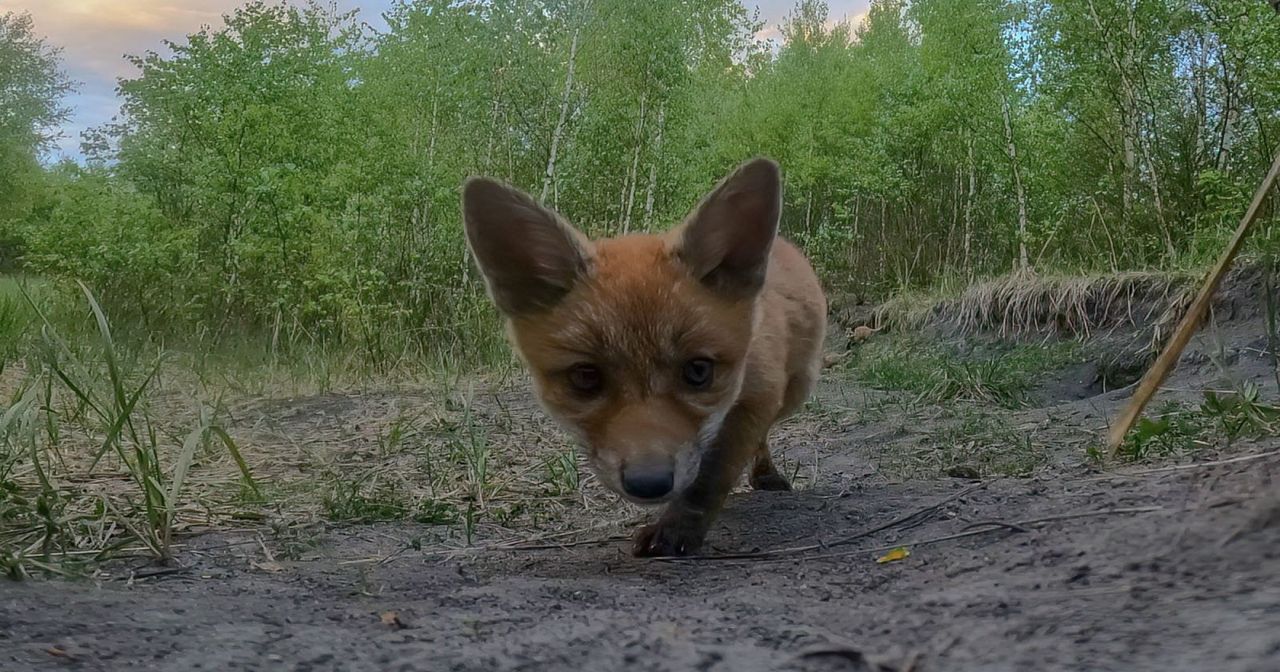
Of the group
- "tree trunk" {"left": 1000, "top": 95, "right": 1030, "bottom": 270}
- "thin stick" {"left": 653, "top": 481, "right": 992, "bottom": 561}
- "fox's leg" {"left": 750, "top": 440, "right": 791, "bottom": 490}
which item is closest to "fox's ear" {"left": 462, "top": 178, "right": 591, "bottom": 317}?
"thin stick" {"left": 653, "top": 481, "right": 992, "bottom": 561}

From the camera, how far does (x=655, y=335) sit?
2.61 meters

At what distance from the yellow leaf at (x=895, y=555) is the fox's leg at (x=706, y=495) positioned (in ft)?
2.50

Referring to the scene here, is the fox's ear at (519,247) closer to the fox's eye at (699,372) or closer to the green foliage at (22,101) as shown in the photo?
the fox's eye at (699,372)

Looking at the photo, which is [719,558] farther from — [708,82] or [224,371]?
[708,82]

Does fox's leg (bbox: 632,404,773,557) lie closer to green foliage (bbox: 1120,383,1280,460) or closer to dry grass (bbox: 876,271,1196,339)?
green foliage (bbox: 1120,383,1280,460)

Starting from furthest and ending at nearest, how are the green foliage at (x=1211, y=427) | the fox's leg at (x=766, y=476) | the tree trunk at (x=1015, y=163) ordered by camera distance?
the tree trunk at (x=1015, y=163) → the fox's leg at (x=766, y=476) → the green foliage at (x=1211, y=427)

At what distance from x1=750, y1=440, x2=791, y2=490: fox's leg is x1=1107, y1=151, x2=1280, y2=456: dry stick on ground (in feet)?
5.24

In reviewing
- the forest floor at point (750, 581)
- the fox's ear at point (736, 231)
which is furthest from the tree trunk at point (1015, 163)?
the fox's ear at point (736, 231)

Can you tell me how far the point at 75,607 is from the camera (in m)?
1.71

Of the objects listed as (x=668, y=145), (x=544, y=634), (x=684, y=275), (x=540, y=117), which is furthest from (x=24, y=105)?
(x=544, y=634)

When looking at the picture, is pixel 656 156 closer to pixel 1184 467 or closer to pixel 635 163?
pixel 635 163

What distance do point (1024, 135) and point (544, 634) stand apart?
12676 mm

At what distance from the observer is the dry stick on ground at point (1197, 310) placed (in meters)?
2.12

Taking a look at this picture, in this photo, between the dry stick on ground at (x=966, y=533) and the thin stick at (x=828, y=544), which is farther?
the thin stick at (x=828, y=544)
